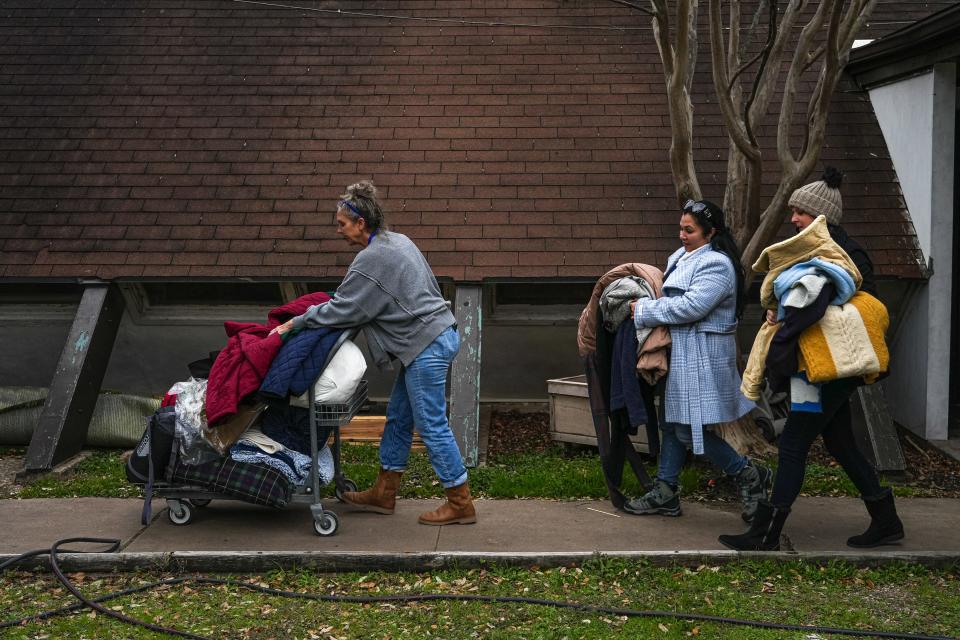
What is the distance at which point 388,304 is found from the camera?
5.51m

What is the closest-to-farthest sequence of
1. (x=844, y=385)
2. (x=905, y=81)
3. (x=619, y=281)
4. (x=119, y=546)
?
(x=844, y=385), (x=119, y=546), (x=619, y=281), (x=905, y=81)

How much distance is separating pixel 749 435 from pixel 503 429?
2.03 m

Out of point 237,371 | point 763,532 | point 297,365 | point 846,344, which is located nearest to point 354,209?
point 297,365

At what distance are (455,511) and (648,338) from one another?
1456 millimetres

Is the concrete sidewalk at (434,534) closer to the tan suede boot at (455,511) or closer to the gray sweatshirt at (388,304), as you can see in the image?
the tan suede boot at (455,511)

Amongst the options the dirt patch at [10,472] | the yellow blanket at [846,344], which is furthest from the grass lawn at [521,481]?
the yellow blanket at [846,344]

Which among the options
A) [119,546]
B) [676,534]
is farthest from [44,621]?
[676,534]

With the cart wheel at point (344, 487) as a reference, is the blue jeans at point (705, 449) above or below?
above

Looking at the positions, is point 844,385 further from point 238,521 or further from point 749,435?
point 238,521

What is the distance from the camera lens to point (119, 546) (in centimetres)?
543

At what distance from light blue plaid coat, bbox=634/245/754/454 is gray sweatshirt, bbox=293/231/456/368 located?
3.88 ft

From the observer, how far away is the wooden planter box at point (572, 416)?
745cm

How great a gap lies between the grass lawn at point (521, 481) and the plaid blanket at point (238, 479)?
46.7 inches

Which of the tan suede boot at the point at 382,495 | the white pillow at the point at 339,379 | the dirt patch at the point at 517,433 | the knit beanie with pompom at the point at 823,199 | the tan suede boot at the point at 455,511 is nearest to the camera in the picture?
the knit beanie with pompom at the point at 823,199
